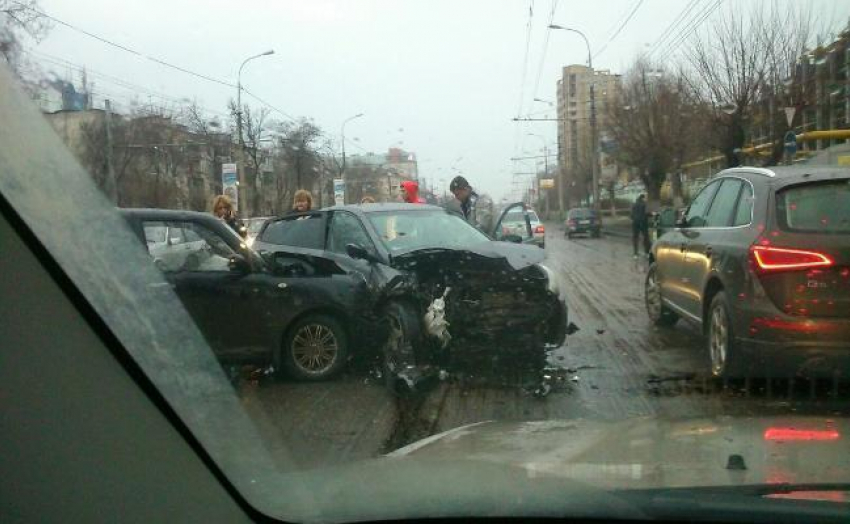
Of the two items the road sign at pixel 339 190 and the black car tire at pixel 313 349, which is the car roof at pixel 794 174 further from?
the road sign at pixel 339 190

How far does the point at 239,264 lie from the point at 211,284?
356mm

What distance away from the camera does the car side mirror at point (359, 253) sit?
24.7 feet

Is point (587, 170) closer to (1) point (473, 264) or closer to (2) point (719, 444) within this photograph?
(1) point (473, 264)

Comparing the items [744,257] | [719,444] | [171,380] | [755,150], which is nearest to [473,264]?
[744,257]

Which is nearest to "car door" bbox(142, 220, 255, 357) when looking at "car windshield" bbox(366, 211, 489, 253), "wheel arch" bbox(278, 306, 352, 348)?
"wheel arch" bbox(278, 306, 352, 348)

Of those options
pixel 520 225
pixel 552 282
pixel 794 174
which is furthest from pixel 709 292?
pixel 520 225

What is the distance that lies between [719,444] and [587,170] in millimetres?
59259

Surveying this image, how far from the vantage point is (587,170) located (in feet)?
200

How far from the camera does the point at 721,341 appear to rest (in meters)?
6.35

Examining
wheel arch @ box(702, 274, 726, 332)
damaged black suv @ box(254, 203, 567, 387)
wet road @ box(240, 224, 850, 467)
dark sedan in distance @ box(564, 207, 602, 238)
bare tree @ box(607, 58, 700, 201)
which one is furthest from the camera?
dark sedan in distance @ box(564, 207, 602, 238)

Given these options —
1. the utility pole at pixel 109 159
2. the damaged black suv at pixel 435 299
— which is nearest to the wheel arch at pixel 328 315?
the damaged black suv at pixel 435 299

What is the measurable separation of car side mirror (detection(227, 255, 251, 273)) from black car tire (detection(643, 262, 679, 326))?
460cm

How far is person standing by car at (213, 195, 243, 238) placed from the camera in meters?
7.30

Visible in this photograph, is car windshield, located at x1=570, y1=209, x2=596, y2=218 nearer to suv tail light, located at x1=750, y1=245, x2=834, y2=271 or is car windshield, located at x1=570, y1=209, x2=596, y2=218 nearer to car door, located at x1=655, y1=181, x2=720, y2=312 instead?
car door, located at x1=655, y1=181, x2=720, y2=312
